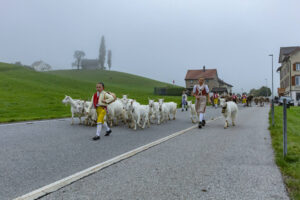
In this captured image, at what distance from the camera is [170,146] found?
272 inches

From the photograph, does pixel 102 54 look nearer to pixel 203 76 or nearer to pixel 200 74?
pixel 200 74

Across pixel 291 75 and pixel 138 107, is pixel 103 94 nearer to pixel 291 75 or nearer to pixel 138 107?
pixel 138 107

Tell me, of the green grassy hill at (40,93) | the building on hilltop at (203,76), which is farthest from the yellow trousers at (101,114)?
the building on hilltop at (203,76)

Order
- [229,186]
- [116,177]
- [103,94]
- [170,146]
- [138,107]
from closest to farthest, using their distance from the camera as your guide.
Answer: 1. [229,186]
2. [116,177]
3. [170,146]
4. [103,94]
5. [138,107]

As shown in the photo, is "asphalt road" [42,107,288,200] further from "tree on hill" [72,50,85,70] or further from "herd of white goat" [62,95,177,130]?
"tree on hill" [72,50,85,70]

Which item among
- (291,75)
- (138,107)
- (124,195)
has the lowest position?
(124,195)

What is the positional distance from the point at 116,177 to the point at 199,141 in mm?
4108

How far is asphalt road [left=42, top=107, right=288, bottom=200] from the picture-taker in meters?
3.54

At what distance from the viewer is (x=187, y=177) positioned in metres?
4.27

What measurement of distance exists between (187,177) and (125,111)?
864cm

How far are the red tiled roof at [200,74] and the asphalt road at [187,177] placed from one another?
266ft

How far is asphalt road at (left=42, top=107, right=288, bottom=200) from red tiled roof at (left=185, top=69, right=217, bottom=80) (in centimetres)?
8103

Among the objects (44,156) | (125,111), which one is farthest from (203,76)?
(44,156)

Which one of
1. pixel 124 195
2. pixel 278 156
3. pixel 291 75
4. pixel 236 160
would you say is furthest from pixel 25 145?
pixel 291 75
